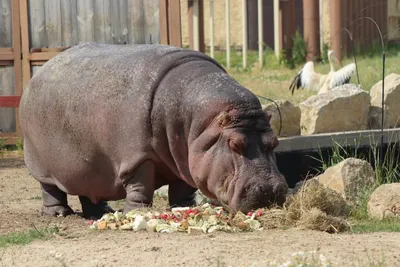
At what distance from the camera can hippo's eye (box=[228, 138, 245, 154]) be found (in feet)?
22.1

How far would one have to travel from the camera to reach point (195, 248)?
5.65 metres

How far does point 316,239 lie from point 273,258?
672 millimetres

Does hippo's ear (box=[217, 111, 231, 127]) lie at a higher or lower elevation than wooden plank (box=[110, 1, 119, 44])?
lower

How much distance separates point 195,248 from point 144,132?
1869 millimetres

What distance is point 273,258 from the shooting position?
5262 millimetres

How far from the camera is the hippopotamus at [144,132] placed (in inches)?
268

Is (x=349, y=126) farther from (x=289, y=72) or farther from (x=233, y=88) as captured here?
(x=289, y=72)

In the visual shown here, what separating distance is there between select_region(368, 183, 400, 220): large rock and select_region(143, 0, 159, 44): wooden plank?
19.2 ft

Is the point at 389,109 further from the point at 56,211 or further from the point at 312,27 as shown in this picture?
the point at 312,27

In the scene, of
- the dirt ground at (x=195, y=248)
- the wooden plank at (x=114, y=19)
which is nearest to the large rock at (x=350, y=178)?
the dirt ground at (x=195, y=248)

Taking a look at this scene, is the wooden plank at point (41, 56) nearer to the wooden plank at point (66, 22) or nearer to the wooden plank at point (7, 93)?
the wooden plank at point (66, 22)

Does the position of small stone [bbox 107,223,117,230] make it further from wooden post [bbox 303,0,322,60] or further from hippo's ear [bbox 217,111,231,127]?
wooden post [bbox 303,0,322,60]

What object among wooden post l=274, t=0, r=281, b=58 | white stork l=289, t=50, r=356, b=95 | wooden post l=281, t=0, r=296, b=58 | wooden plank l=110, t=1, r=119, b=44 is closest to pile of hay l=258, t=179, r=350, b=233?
wooden plank l=110, t=1, r=119, b=44

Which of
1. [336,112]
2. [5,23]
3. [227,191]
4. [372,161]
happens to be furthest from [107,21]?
[227,191]
